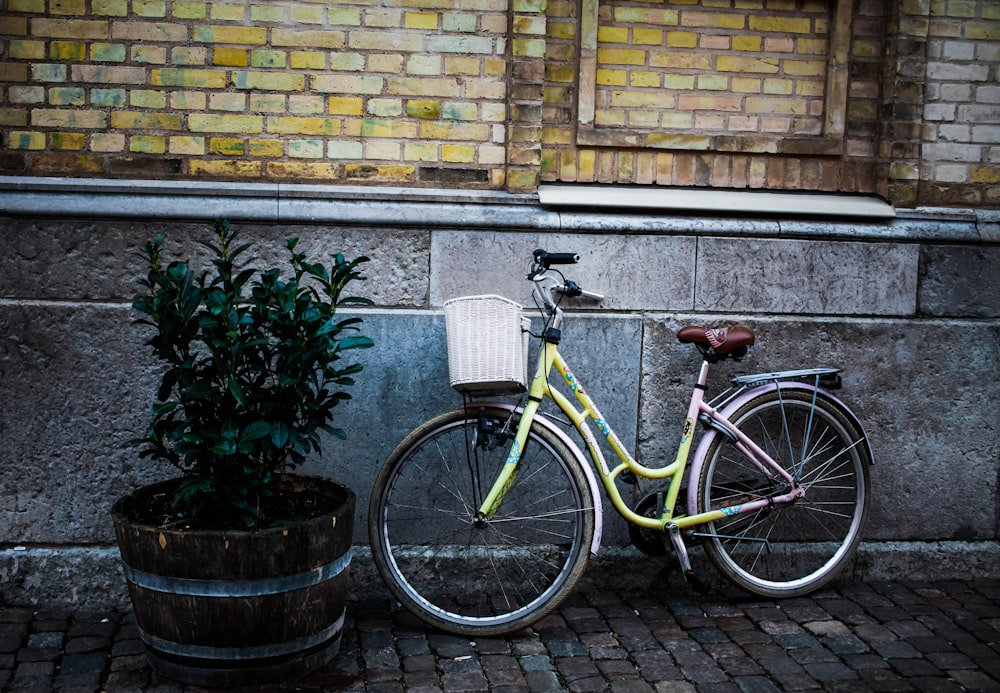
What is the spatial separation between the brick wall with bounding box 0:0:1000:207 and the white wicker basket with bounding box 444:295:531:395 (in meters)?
0.90

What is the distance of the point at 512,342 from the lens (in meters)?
3.95

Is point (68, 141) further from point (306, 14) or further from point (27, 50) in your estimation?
point (306, 14)

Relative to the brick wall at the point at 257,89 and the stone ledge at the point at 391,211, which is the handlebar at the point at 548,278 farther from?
the brick wall at the point at 257,89

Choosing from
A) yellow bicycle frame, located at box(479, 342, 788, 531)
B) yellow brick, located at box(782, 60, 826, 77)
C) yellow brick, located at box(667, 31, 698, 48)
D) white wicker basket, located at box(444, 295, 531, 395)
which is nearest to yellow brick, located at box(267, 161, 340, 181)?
white wicker basket, located at box(444, 295, 531, 395)

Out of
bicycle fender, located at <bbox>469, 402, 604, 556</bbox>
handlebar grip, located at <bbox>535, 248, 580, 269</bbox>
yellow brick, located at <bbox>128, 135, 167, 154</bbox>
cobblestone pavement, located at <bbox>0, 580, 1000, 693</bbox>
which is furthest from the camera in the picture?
yellow brick, located at <bbox>128, 135, 167, 154</bbox>

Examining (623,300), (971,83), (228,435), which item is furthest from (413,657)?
(971,83)

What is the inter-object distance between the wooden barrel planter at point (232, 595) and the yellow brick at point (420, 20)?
219 cm

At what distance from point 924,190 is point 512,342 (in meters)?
2.35

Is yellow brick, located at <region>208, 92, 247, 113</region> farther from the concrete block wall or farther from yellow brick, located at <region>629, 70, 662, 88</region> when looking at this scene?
yellow brick, located at <region>629, 70, 662, 88</region>

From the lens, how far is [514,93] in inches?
180

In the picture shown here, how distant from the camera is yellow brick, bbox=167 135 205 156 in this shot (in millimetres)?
4457

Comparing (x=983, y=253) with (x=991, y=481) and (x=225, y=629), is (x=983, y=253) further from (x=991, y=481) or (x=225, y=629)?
(x=225, y=629)

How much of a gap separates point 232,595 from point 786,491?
2.43 meters

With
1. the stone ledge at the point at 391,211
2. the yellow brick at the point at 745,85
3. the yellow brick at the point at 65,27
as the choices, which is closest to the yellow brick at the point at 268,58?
the stone ledge at the point at 391,211
